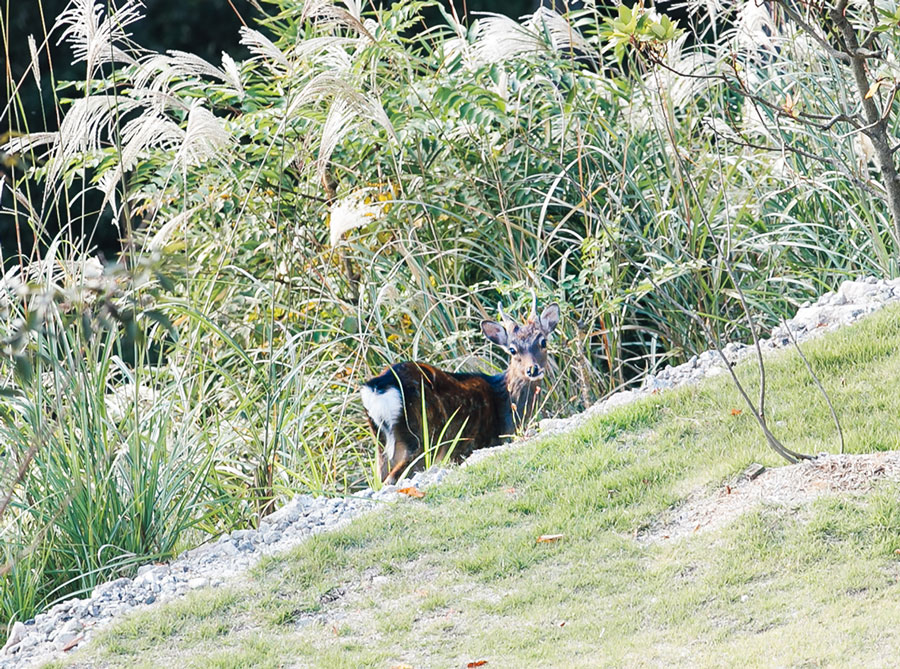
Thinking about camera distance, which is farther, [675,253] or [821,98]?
[821,98]

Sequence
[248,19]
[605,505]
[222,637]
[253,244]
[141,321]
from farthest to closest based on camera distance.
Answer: [248,19], [253,244], [141,321], [605,505], [222,637]

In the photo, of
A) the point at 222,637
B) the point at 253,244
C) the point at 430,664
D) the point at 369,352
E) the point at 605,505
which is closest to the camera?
the point at 430,664

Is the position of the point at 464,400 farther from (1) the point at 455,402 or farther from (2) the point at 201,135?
(2) the point at 201,135

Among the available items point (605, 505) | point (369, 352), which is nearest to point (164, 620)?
point (605, 505)

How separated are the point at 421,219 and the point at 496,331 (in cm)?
118

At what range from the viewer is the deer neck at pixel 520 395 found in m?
6.51

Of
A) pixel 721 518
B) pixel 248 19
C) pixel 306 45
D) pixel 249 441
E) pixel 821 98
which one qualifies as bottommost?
pixel 721 518

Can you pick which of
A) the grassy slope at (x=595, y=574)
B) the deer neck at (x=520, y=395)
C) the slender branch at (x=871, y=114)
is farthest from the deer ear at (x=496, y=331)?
the slender branch at (x=871, y=114)

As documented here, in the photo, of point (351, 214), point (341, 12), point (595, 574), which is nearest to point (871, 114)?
point (595, 574)

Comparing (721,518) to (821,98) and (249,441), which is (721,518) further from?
(821,98)

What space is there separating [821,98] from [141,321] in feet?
14.9

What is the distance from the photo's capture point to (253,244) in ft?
25.0

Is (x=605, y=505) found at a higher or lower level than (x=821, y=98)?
lower

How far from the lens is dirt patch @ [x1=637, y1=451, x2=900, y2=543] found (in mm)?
4508
